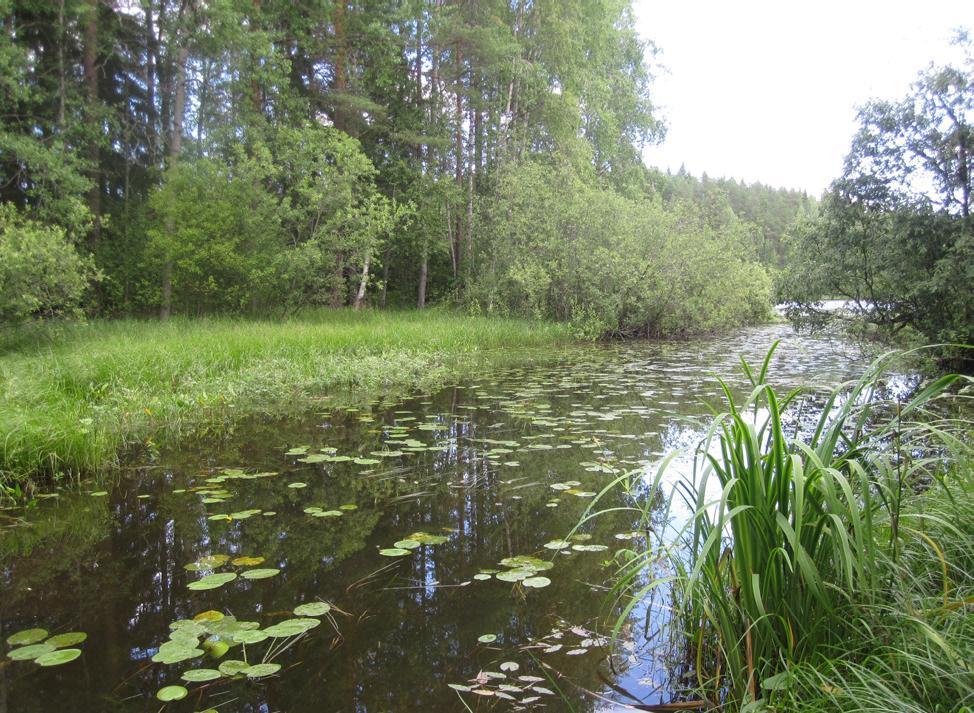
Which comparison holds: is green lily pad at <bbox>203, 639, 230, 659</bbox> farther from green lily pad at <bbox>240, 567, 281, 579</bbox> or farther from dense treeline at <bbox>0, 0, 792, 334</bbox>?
dense treeline at <bbox>0, 0, 792, 334</bbox>

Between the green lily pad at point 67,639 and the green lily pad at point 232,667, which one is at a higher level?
the green lily pad at point 232,667

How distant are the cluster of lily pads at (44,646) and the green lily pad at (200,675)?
0.53 meters

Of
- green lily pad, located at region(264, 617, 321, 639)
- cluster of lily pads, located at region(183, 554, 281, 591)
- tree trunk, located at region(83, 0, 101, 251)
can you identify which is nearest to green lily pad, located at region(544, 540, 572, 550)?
green lily pad, located at region(264, 617, 321, 639)

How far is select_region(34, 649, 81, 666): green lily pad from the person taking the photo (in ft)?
8.08

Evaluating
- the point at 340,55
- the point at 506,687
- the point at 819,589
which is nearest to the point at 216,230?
the point at 340,55

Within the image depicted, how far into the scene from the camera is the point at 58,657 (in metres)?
2.50

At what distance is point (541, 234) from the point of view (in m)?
17.3

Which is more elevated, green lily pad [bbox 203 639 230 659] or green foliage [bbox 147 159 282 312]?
green foliage [bbox 147 159 282 312]

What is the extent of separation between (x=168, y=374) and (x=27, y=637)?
17.4 feet

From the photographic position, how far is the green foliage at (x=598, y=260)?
16641 millimetres

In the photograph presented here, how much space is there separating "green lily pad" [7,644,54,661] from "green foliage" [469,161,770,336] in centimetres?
1472

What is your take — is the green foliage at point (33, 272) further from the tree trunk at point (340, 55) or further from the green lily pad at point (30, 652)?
the tree trunk at point (340, 55)

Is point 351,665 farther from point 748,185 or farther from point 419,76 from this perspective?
point 748,185

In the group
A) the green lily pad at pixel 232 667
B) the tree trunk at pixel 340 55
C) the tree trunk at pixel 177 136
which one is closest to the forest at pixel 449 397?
the green lily pad at pixel 232 667
